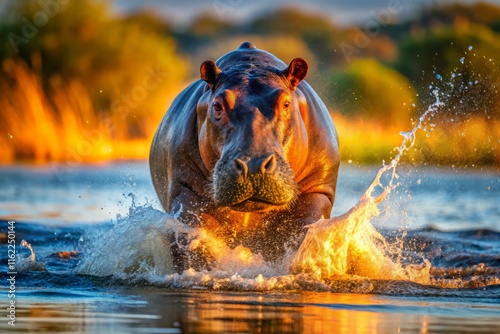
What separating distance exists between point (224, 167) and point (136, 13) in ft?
156

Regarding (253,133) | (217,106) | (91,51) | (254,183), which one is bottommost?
(254,183)

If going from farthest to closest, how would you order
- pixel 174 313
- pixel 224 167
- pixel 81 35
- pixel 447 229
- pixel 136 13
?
pixel 136 13 < pixel 81 35 < pixel 447 229 < pixel 224 167 < pixel 174 313

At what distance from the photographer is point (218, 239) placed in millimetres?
8664

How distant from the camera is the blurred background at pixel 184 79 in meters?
18.6

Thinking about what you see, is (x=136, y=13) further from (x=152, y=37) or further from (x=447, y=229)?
(x=447, y=229)

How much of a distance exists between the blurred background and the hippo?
15.0ft

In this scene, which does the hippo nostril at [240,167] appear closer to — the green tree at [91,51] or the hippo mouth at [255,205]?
the hippo mouth at [255,205]

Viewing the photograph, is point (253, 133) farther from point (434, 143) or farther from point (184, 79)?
point (184, 79)

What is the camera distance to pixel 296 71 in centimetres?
874

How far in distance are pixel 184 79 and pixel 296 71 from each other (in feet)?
Answer: 99.3

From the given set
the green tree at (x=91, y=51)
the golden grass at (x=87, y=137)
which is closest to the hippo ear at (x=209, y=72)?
the golden grass at (x=87, y=137)

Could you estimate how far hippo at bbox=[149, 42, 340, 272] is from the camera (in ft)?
25.9

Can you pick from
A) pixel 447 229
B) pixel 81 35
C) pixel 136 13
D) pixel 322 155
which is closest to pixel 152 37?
pixel 81 35

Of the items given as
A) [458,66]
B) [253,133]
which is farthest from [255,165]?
[458,66]
